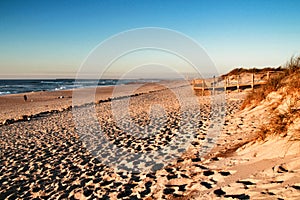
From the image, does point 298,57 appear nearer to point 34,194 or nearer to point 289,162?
point 289,162

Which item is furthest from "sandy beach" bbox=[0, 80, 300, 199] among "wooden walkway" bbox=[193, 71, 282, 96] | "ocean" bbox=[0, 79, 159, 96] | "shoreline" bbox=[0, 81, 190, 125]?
"ocean" bbox=[0, 79, 159, 96]

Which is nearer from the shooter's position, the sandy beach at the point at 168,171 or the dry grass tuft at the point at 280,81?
the sandy beach at the point at 168,171

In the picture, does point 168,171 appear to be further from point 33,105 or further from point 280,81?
point 33,105

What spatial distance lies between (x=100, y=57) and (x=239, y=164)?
19.1ft

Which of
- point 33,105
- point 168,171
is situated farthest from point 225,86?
point 33,105

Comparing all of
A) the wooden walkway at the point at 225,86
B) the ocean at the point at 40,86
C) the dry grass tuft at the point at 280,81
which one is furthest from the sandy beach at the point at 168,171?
the ocean at the point at 40,86

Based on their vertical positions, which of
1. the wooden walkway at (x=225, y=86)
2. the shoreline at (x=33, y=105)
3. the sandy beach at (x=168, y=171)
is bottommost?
the shoreline at (x=33, y=105)

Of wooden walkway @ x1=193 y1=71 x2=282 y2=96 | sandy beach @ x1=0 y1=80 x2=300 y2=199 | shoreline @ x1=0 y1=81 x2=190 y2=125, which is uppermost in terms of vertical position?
wooden walkway @ x1=193 y1=71 x2=282 y2=96

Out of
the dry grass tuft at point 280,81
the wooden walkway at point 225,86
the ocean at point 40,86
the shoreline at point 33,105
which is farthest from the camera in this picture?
the ocean at point 40,86

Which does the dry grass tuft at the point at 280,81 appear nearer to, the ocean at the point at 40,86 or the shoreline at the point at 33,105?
the shoreline at the point at 33,105

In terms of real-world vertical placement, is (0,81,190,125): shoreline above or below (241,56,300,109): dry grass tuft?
below

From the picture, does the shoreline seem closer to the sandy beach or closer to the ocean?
the sandy beach

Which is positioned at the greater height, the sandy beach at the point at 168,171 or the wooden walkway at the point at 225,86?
the wooden walkway at the point at 225,86

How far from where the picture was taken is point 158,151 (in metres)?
5.80
